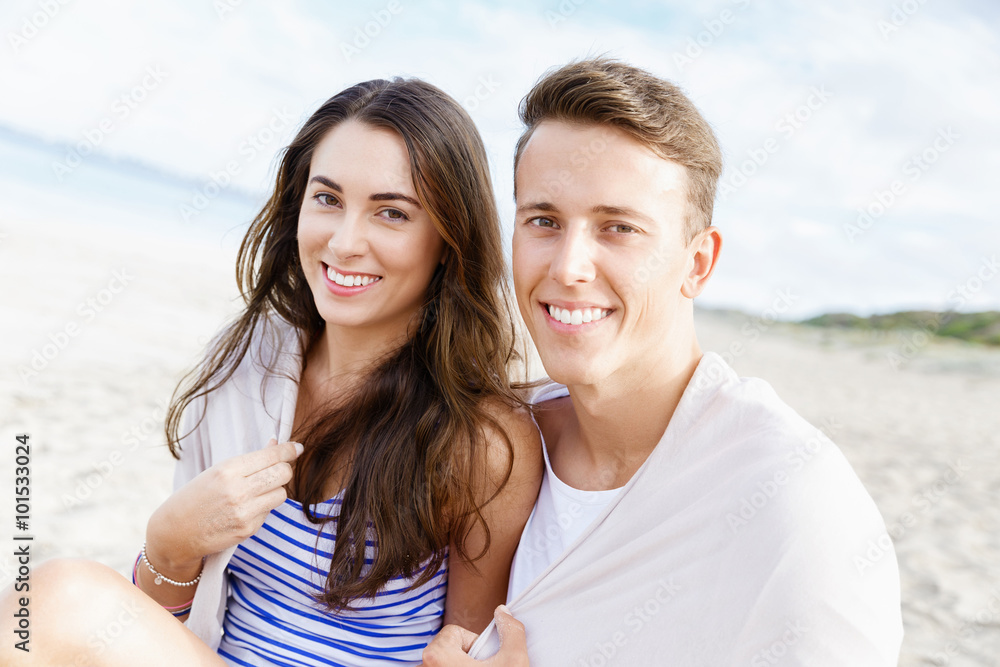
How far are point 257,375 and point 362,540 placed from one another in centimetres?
80

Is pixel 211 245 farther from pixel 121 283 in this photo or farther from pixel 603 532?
pixel 603 532

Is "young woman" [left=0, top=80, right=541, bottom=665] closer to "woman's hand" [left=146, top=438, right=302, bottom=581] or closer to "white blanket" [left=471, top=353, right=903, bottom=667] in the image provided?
"woman's hand" [left=146, top=438, right=302, bottom=581]

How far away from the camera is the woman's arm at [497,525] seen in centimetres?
241

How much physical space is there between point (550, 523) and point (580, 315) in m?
0.68

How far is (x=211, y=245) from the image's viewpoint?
18.1 m

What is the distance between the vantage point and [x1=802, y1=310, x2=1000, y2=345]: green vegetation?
20469mm

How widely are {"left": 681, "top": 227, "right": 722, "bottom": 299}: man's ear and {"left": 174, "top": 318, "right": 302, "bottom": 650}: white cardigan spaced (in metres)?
1.38

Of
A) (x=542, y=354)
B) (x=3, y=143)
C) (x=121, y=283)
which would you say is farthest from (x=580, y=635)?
(x=3, y=143)

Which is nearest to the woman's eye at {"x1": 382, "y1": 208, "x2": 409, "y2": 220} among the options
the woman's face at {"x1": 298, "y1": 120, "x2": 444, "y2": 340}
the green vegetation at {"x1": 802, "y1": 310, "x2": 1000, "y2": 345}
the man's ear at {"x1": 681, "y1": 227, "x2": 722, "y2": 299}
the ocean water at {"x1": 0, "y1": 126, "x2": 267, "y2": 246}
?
the woman's face at {"x1": 298, "y1": 120, "x2": 444, "y2": 340}

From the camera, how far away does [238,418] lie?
269 centimetres

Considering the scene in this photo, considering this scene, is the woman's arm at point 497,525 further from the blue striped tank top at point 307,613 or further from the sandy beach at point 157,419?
the sandy beach at point 157,419
